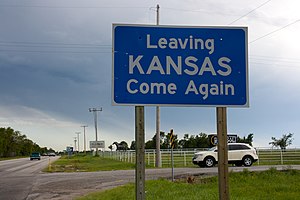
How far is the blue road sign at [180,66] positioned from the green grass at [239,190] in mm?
7055

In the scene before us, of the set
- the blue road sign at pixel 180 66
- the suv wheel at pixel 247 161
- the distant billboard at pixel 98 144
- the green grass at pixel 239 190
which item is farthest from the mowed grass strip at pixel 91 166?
the blue road sign at pixel 180 66

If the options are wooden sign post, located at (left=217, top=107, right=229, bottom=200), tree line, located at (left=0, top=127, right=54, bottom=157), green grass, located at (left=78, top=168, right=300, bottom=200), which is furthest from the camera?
tree line, located at (left=0, top=127, right=54, bottom=157)

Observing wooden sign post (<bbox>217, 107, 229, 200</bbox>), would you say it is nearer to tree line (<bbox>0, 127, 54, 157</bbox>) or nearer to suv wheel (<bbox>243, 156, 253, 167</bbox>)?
suv wheel (<bbox>243, 156, 253, 167</bbox>)

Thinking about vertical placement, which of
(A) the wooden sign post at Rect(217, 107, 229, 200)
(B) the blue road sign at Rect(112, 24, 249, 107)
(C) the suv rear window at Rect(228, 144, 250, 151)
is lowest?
(C) the suv rear window at Rect(228, 144, 250, 151)

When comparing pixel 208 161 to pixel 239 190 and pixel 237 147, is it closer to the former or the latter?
pixel 237 147

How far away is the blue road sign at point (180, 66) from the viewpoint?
473 cm

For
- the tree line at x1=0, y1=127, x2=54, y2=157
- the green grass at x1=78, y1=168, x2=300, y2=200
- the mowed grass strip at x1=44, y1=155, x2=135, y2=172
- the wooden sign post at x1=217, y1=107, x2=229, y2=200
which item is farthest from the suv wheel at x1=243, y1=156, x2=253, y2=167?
the tree line at x1=0, y1=127, x2=54, y2=157

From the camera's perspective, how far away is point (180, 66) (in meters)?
4.82

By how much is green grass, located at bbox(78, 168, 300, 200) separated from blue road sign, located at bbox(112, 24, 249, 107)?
7.05m

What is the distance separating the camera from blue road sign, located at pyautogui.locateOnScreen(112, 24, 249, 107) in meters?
4.73

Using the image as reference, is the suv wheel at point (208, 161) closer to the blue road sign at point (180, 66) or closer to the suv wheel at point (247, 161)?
the suv wheel at point (247, 161)

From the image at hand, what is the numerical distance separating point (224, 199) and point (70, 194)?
39.5ft

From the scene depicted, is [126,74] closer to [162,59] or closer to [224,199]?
[162,59]

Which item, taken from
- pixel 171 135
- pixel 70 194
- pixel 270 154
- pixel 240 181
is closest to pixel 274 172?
pixel 240 181
